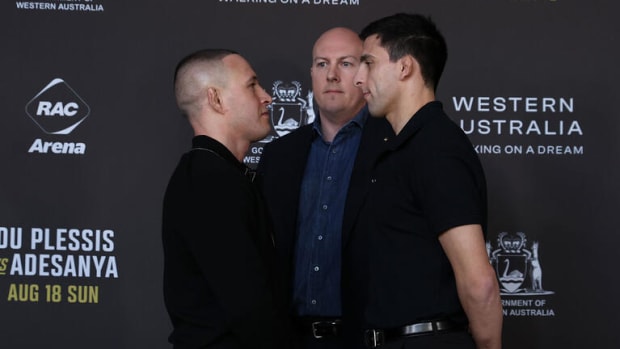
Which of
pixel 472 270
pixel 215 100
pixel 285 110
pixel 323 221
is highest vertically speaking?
pixel 285 110

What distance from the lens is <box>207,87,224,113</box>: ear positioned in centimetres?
220

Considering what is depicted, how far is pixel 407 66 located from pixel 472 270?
59 centimetres

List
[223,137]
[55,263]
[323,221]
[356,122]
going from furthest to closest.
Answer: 1. [55,263]
2. [356,122]
3. [323,221]
4. [223,137]

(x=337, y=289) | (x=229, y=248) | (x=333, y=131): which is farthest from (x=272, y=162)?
(x=229, y=248)

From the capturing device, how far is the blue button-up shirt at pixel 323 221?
2713 millimetres

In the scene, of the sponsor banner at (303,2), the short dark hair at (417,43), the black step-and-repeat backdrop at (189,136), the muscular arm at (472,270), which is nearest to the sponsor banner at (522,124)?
the black step-and-repeat backdrop at (189,136)

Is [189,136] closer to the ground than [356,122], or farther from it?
farther from it

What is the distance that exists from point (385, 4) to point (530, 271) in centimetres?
135

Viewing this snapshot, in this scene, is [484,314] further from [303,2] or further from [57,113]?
[57,113]

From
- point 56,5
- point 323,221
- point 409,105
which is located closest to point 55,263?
point 56,5

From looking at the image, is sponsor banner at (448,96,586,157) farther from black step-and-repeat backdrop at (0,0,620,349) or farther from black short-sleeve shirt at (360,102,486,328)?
black short-sleeve shirt at (360,102,486,328)

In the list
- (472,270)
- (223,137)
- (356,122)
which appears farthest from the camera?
(356,122)

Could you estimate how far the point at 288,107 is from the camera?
11.9 ft

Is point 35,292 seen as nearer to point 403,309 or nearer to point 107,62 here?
point 107,62
